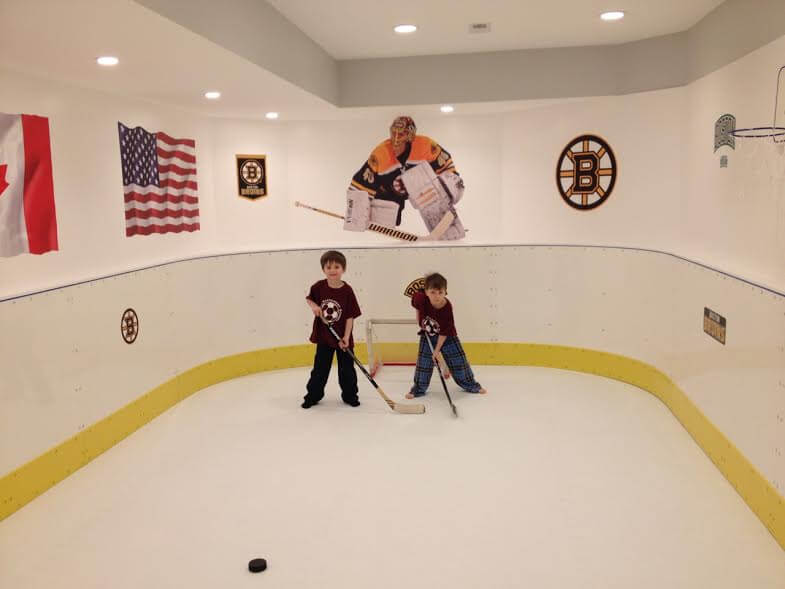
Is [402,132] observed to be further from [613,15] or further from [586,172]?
[613,15]

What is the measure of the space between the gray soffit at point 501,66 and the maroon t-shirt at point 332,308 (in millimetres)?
1582

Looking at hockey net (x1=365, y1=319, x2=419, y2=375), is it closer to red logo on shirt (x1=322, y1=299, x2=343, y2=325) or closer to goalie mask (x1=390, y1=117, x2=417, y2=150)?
red logo on shirt (x1=322, y1=299, x2=343, y2=325)

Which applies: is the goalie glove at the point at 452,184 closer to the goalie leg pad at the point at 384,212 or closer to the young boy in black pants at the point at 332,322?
the goalie leg pad at the point at 384,212

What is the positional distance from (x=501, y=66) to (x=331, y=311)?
2.72m

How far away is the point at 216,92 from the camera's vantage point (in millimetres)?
5434

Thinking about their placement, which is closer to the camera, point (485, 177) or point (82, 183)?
point (82, 183)

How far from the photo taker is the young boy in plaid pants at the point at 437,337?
585 centimetres

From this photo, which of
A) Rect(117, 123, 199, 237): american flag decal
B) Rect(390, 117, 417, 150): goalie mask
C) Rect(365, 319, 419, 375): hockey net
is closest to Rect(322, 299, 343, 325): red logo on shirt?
Rect(365, 319, 419, 375): hockey net

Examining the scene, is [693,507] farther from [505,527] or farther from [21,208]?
[21,208]

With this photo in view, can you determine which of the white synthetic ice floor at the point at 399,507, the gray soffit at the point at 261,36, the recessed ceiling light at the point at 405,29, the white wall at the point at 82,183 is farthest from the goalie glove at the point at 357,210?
the white synthetic ice floor at the point at 399,507

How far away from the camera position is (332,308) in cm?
579

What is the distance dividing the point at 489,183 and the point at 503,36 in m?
1.79

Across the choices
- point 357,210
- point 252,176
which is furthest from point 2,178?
point 357,210

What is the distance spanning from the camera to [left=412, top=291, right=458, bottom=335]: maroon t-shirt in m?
5.92
